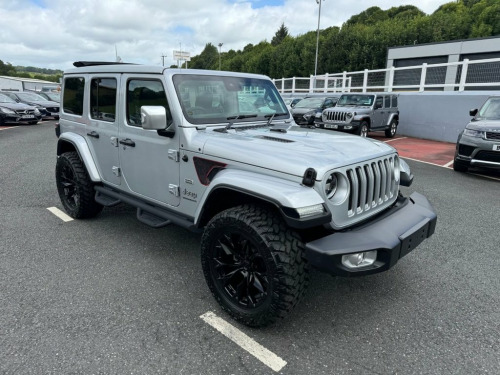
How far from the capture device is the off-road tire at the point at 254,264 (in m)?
2.30

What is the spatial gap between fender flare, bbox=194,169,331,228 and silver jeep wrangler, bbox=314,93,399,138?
10.3 m

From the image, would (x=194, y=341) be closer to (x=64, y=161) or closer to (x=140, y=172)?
(x=140, y=172)

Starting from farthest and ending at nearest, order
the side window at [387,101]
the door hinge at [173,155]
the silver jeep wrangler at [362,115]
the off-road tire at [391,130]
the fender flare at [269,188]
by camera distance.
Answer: the off-road tire at [391,130]
the side window at [387,101]
the silver jeep wrangler at [362,115]
the door hinge at [173,155]
the fender flare at [269,188]

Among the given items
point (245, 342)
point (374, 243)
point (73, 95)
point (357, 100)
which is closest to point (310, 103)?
point (357, 100)

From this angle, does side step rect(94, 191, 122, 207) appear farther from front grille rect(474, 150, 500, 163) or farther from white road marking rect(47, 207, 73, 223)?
front grille rect(474, 150, 500, 163)

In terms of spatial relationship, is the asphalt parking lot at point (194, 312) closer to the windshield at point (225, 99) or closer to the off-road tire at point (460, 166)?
the windshield at point (225, 99)

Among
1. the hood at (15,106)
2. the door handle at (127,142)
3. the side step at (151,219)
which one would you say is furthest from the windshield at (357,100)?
the hood at (15,106)

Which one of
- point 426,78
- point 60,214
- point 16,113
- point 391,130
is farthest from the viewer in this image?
point 426,78

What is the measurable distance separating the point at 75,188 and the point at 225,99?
2334mm

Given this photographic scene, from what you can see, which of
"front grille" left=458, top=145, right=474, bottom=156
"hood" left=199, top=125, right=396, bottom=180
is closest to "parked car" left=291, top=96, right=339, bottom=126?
"front grille" left=458, top=145, right=474, bottom=156

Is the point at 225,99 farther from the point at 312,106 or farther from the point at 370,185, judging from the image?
the point at 312,106

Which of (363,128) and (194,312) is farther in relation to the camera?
(363,128)

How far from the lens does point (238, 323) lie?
105 inches

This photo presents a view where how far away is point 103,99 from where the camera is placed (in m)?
3.93
